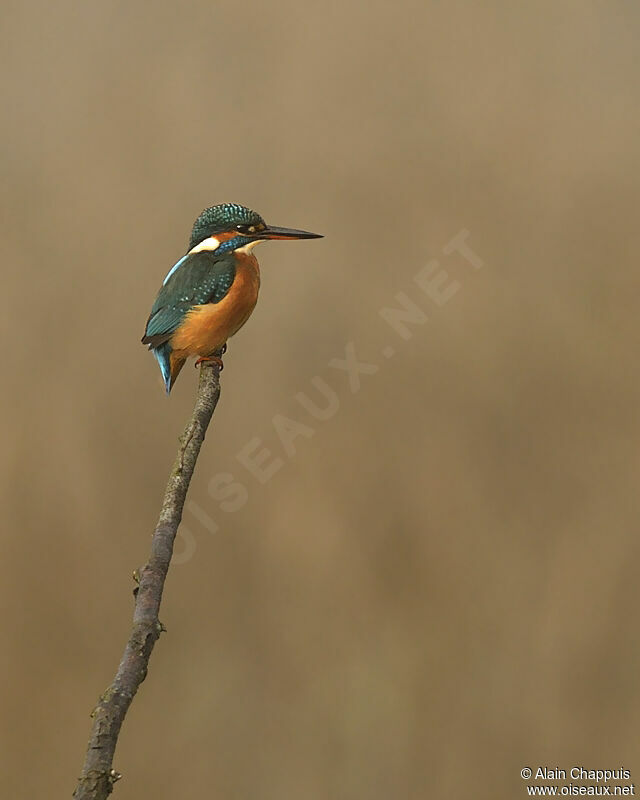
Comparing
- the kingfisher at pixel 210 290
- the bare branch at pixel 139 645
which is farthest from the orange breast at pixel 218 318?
the bare branch at pixel 139 645

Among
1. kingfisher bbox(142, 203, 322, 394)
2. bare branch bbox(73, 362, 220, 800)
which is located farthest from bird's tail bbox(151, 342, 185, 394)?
bare branch bbox(73, 362, 220, 800)

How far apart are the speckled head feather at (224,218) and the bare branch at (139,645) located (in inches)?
19.2

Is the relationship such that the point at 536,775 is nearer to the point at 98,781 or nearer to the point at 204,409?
the point at 204,409

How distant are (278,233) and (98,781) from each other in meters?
0.90

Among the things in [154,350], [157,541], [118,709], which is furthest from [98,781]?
[154,350]

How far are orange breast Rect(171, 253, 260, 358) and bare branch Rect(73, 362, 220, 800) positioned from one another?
1.16ft

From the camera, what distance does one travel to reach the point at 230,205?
1.40 m

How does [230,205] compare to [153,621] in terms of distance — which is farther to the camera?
[230,205]

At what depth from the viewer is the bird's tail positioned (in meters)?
1.39

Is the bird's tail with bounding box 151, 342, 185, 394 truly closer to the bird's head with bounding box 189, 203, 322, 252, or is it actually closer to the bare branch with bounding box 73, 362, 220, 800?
the bird's head with bounding box 189, 203, 322, 252

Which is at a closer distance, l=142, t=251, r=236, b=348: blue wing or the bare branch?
the bare branch

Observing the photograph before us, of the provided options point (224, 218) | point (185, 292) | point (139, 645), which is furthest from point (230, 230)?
point (139, 645)

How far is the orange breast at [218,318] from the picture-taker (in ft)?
4.43

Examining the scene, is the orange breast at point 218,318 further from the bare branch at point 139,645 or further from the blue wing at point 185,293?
the bare branch at point 139,645
